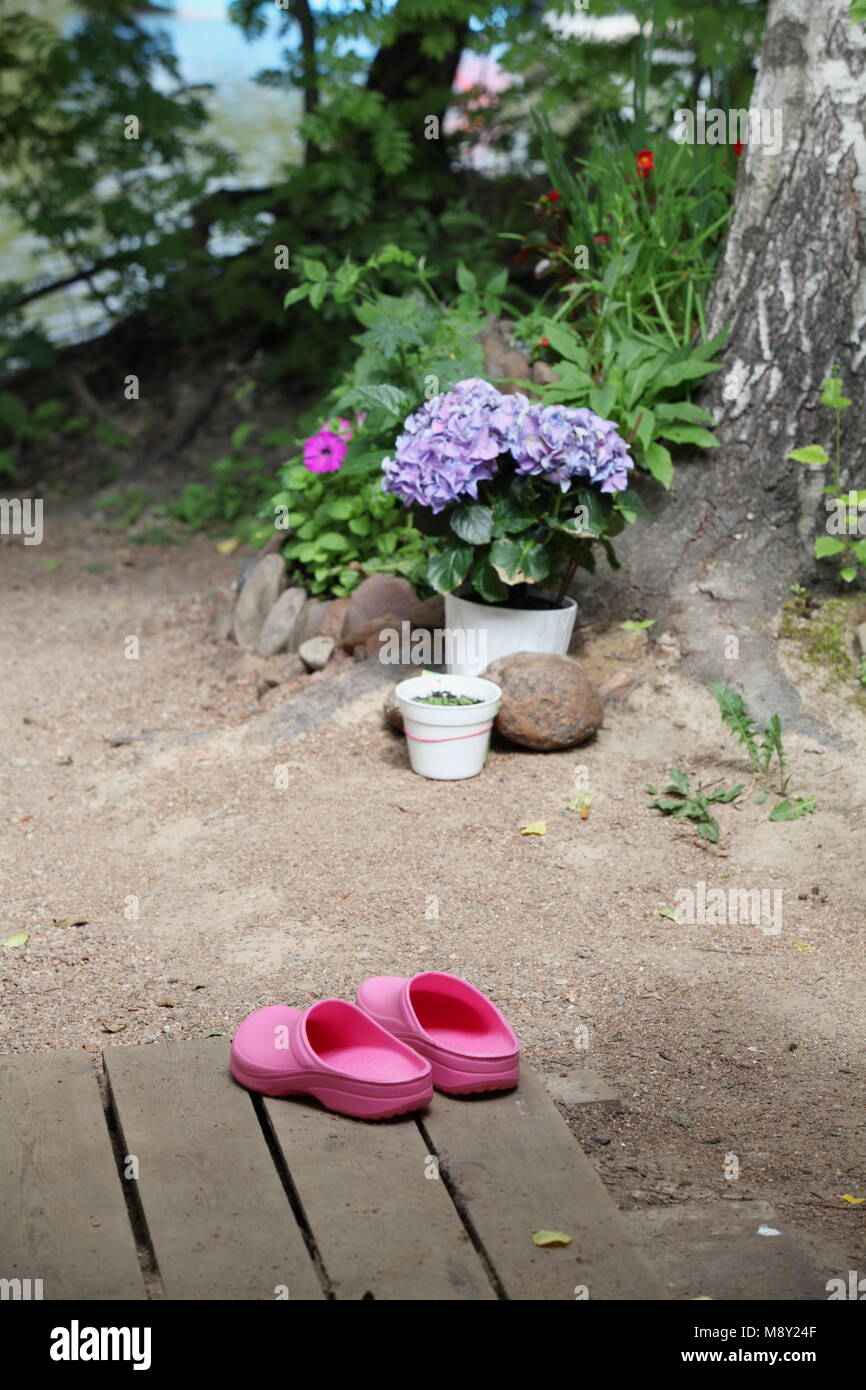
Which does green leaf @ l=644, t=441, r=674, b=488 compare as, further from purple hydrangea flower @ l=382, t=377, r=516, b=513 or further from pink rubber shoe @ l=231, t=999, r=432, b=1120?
pink rubber shoe @ l=231, t=999, r=432, b=1120

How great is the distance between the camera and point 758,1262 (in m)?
2.19

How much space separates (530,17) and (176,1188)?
18.8ft

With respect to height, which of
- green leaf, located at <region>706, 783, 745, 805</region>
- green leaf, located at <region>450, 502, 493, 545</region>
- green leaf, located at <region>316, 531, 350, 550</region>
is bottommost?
green leaf, located at <region>706, 783, 745, 805</region>

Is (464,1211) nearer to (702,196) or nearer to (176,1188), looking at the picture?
(176,1188)

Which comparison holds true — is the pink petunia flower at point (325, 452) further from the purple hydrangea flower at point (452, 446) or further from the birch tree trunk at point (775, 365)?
the birch tree trunk at point (775, 365)

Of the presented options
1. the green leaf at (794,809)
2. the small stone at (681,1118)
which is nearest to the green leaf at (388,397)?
the green leaf at (794,809)

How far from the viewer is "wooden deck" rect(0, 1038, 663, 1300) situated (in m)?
2.05

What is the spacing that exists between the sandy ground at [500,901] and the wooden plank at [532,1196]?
16 centimetres

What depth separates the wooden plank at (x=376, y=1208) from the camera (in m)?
2.04

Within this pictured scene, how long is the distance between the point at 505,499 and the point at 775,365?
102cm

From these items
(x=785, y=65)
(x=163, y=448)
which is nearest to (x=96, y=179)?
(x=163, y=448)

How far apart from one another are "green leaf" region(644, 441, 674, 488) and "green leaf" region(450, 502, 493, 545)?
602 mm

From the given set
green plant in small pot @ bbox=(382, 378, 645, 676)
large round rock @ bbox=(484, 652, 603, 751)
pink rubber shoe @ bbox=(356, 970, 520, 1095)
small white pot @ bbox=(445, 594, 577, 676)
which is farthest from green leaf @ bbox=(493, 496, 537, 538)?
pink rubber shoe @ bbox=(356, 970, 520, 1095)

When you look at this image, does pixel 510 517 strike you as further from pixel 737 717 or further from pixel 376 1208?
pixel 376 1208
